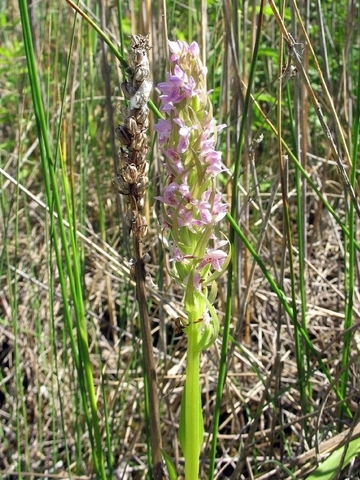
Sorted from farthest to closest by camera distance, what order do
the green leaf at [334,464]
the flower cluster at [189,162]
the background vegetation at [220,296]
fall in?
the background vegetation at [220,296] < the green leaf at [334,464] < the flower cluster at [189,162]

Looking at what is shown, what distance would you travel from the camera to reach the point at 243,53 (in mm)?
1458

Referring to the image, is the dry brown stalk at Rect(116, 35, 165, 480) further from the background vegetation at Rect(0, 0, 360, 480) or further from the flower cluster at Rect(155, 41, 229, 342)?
the background vegetation at Rect(0, 0, 360, 480)

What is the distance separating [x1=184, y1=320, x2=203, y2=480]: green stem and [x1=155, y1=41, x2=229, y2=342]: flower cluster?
63 millimetres

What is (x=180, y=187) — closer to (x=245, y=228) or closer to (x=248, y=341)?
(x=245, y=228)

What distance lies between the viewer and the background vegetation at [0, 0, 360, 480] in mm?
1059

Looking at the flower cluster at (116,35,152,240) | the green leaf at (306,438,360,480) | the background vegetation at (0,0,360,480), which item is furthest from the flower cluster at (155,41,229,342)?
the green leaf at (306,438,360,480)

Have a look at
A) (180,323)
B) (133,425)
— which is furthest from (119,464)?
(180,323)

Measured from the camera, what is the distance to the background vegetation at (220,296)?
3.47ft

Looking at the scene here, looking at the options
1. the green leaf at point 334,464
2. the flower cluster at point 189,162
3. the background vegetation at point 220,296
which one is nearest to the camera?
the flower cluster at point 189,162

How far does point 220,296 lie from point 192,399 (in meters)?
0.90

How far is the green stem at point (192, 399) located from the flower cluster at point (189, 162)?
0.06 meters

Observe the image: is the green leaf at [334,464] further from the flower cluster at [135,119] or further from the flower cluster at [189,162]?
the flower cluster at [135,119]

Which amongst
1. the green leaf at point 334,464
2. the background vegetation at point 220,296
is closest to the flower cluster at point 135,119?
the background vegetation at point 220,296

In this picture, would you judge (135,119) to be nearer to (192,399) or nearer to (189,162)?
(189,162)
